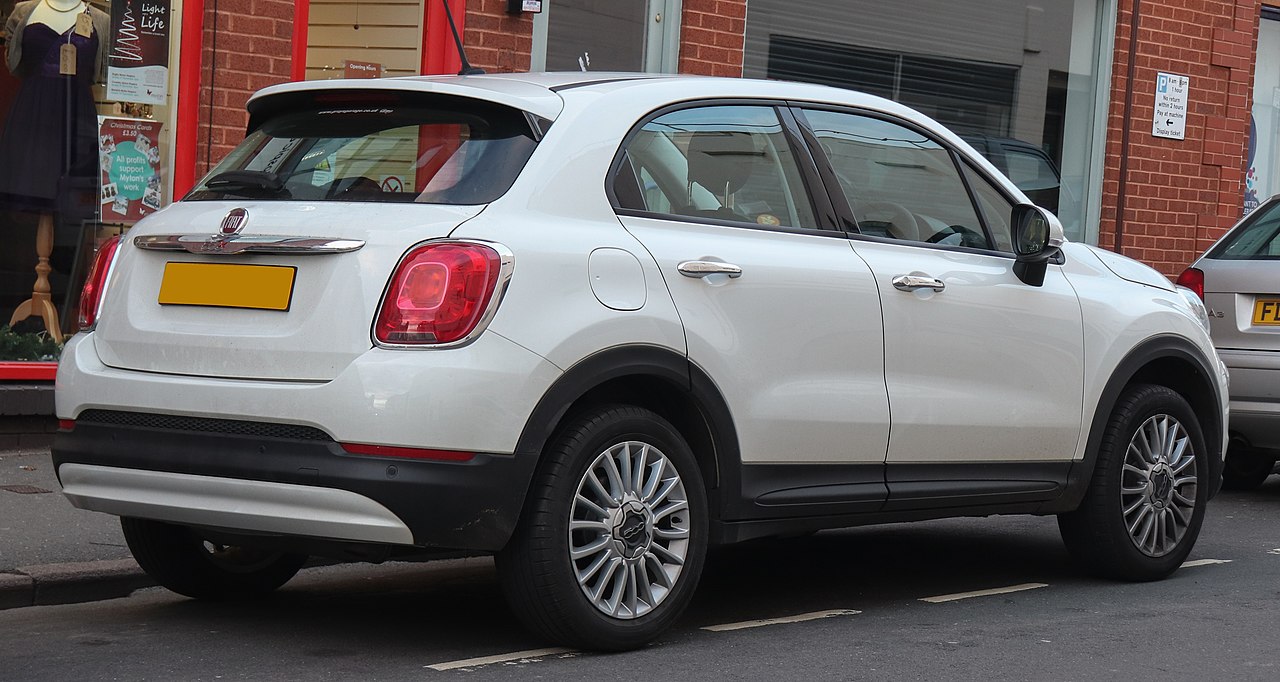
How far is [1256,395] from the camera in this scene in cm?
937

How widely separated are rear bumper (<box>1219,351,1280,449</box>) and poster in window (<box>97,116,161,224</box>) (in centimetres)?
578

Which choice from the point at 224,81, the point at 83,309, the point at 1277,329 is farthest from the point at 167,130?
the point at 1277,329

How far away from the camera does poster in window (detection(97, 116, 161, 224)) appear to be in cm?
970

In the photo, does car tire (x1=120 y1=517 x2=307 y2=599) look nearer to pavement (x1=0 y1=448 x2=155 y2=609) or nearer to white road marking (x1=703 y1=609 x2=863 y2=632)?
pavement (x1=0 y1=448 x2=155 y2=609)

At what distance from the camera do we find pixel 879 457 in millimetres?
5895

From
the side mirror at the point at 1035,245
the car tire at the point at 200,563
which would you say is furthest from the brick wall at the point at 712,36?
the car tire at the point at 200,563

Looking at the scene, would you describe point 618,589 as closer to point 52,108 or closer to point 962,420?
point 962,420

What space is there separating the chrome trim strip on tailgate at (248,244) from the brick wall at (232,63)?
4.68 metres

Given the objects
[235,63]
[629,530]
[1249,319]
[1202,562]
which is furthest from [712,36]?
[629,530]

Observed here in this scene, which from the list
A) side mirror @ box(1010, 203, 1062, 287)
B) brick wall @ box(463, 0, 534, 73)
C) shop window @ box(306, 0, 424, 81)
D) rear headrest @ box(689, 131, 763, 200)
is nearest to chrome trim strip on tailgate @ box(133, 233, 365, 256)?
rear headrest @ box(689, 131, 763, 200)

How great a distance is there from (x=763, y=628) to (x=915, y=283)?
1.23 metres

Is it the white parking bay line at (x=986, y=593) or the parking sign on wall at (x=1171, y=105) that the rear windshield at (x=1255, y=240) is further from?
the parking sign on wall at (x=1171, y=105)

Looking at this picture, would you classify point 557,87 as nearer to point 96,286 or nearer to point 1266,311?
point 96,286

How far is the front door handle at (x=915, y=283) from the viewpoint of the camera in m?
5.89
